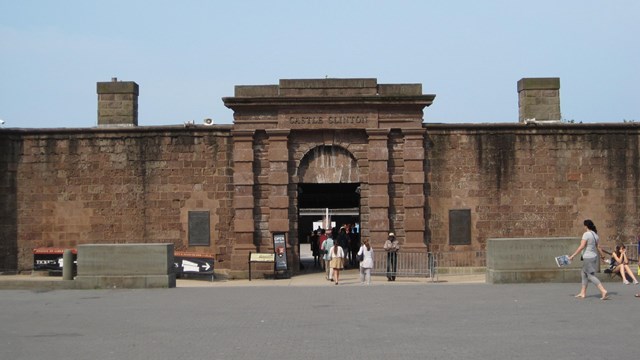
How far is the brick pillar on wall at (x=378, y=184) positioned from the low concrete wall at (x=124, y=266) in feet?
26.5

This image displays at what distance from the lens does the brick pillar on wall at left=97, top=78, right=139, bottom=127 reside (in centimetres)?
2998

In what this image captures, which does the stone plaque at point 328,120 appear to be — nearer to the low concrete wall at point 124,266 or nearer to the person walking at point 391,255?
the person walking at point 391,255

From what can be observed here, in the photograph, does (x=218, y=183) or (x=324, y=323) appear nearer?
(x=324, y=323)

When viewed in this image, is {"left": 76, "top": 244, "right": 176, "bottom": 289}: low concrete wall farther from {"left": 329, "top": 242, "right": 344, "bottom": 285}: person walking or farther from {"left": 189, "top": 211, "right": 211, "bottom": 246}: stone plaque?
{"left": 189, "top": 211, "right": 211, "bottom": 246}: stone plaque

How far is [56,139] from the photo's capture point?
2869 centimetres

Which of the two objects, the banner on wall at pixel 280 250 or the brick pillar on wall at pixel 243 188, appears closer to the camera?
the banner on wall at pixel 280 250

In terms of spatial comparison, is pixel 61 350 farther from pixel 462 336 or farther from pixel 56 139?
pixel 56 139

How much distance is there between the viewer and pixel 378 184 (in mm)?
27984

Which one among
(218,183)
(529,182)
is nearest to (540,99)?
(529,182)

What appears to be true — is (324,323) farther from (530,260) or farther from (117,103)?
(117,103)

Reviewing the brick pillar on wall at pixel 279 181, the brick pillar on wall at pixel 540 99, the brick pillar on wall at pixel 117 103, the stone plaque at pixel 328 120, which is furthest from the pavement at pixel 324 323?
the brick pillar on wall at pixel 540 99

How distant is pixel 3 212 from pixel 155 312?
14014mm

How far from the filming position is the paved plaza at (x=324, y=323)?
12023 mm

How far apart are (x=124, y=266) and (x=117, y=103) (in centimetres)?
956
